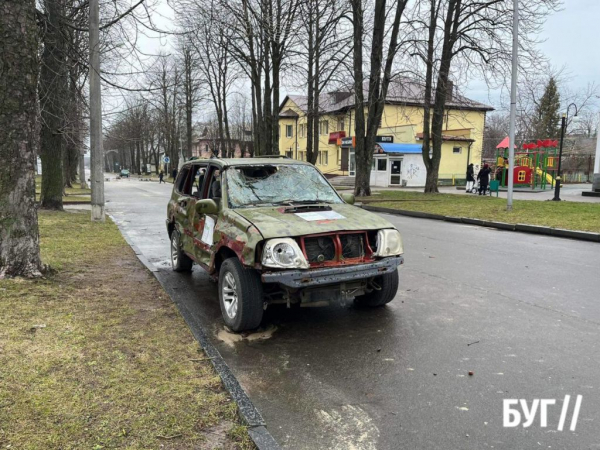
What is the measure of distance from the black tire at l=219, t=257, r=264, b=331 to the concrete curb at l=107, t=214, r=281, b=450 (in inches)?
15.1

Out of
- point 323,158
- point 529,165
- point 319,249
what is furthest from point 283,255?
point 323,158

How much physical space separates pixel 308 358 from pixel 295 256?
3.16 ft

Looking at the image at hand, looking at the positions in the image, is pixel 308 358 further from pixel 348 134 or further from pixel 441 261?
pixel 348 134

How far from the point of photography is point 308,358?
14.2ft

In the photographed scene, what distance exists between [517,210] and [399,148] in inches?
898

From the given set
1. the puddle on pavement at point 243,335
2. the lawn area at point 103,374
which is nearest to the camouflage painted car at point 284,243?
the puddle on pavement at point 243,335

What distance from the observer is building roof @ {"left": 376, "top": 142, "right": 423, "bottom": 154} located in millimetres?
38188

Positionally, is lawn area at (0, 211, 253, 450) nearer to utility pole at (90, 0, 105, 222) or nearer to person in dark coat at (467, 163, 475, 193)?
utility pole at (90, 0, 105, 222)

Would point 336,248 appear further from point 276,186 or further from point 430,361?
point 276,186

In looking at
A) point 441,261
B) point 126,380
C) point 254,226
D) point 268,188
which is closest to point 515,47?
point 441,261

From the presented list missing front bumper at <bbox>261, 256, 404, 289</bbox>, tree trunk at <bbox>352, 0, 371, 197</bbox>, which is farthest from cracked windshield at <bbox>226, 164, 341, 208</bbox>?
tree trunk at <bbox>352, 0, 371, 197</bbox>

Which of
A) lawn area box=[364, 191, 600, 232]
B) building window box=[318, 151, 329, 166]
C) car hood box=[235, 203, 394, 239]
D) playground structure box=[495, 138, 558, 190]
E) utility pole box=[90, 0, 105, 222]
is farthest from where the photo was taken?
building window box=[318, 151, 329, 166]

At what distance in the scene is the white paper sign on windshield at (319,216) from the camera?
16.2 feet

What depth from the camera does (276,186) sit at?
5922mm
